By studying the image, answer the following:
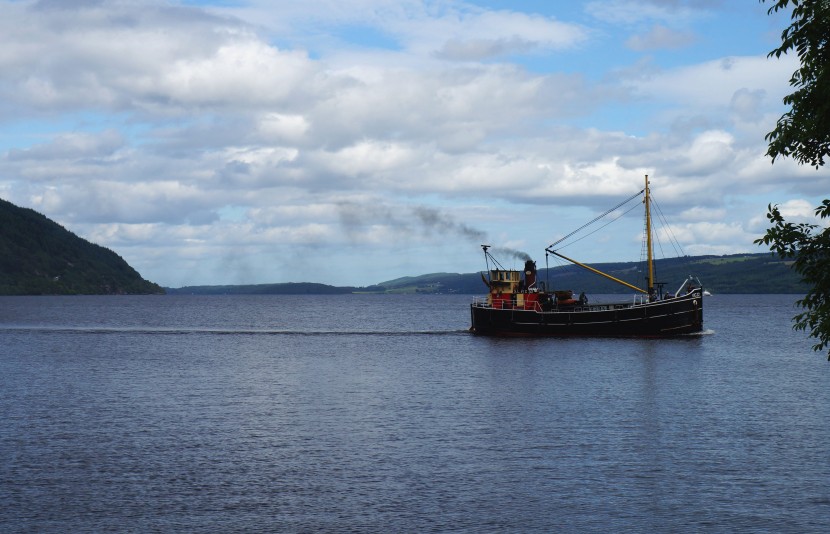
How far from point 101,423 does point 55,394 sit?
15773 mm

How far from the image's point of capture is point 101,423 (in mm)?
49125

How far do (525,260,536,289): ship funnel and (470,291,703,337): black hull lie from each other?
494 cm

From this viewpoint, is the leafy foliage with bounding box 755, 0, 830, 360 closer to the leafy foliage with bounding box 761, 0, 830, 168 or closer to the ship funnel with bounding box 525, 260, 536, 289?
the leafy foliage with bounding box 761, 0, 830, 168

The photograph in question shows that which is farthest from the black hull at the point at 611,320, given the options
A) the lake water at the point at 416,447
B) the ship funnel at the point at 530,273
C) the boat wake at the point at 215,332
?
the lake water at the point at 416,447

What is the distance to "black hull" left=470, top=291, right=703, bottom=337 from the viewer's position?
110 metres

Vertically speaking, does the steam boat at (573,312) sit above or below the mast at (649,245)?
below

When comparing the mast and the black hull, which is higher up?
the mast

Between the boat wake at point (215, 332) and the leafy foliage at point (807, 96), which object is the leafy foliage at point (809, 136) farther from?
the boat wake at point (215, 332)

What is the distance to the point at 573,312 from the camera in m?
114

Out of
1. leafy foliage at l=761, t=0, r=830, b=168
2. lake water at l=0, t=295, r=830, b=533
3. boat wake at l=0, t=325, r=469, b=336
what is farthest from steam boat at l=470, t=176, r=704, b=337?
leafy foliage at l=761, t=0, r=830, b=168

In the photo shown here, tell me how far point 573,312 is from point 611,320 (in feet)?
16.4

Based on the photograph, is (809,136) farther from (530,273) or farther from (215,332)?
(215,332)

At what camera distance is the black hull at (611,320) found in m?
110

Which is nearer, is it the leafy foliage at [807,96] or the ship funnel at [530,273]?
the leafy foliage at [807,96]
